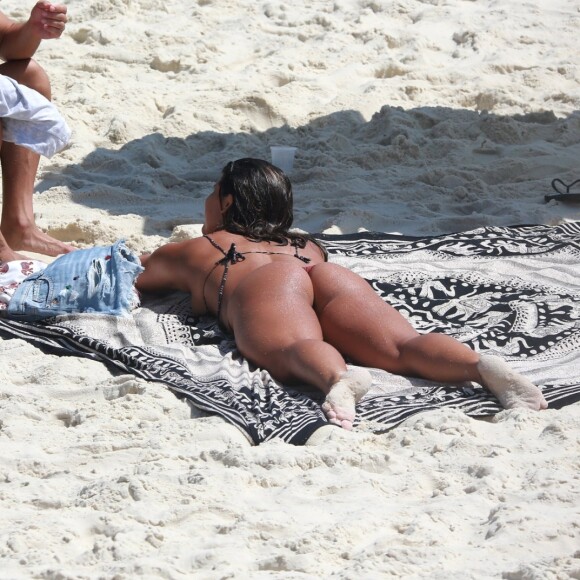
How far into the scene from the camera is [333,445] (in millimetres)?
2568

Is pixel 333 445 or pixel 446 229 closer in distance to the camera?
pixel 333 445

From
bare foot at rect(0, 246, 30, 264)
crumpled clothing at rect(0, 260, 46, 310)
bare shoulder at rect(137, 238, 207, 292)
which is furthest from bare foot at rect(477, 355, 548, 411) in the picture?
bare foot at rect(0, 246, 30, 264)

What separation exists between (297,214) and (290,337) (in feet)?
6.39

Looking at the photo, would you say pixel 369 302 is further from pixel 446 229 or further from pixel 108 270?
pixel 446 229

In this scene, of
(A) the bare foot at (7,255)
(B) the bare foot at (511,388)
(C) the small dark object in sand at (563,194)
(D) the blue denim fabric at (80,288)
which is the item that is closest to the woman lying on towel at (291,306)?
(B) the bare foot at (511,388)

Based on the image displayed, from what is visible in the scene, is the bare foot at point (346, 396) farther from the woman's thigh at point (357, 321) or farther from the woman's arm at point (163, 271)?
the woman's arm at point (163, 271)

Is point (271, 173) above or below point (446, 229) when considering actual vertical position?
above

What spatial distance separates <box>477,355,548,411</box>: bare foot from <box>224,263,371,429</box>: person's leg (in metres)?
0.33

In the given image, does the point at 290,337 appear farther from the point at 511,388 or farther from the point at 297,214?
the point at 297,214

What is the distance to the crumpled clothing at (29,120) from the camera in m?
3.87

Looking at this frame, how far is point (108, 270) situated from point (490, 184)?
2555 mm

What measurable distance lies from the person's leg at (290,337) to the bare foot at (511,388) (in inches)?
12.9

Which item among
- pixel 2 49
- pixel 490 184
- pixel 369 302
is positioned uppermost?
pixel 2 49

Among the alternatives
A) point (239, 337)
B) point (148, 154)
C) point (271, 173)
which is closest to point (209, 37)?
point (148, 154)
